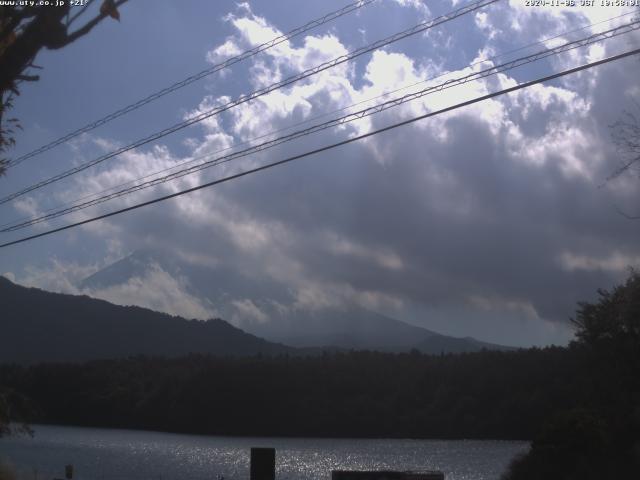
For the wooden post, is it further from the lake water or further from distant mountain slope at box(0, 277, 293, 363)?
distant mountain slope at box(0, 277, 293, 363)

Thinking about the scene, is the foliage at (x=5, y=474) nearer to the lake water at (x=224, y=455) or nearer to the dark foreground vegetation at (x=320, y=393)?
the lake water at (x=224, y=455)

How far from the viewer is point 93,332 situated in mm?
159125

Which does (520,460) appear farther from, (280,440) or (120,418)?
(120,418)

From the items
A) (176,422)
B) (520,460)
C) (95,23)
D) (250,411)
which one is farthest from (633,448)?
(176,422)

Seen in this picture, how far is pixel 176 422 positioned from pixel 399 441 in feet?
108

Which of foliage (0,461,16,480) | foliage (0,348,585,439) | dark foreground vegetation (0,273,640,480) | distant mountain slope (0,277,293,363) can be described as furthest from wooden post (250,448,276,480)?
distant mountain slope (0,277,293,363)

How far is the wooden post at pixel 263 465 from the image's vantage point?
11404 millimetres

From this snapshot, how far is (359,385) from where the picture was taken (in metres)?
94.8

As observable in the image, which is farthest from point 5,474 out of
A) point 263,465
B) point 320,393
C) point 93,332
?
point 93,332

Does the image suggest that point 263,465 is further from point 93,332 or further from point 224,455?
point 93,332

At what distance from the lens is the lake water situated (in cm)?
5266

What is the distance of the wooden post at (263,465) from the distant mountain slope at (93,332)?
440 ft

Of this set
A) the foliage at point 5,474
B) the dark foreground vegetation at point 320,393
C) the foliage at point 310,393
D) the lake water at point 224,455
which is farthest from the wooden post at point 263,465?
the foliage at point 310,393

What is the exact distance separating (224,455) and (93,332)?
327 ft
